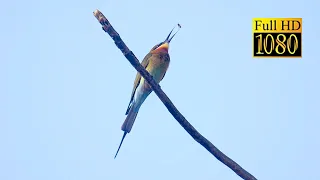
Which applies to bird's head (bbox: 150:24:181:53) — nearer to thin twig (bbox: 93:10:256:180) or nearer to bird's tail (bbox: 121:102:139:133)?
bird's tail (bbox: 121:102:139:133)

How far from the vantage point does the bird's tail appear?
3.51 m

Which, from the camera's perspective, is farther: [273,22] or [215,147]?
[273,22]

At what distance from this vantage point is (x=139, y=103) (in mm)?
4020

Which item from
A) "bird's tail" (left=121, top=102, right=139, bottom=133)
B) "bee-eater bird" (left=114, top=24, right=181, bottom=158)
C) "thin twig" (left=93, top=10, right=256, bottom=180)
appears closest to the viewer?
"thin twig" (left=93, top=10, right=256, bottom=180)

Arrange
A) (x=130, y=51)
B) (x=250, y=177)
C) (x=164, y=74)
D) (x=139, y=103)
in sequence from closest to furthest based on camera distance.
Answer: (x=250, y=177), (x=130, y=51), (x=139, y=103), (x=164, y=74)

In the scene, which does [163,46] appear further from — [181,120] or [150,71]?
[181,120]

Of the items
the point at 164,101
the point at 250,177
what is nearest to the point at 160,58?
the point at 164,101

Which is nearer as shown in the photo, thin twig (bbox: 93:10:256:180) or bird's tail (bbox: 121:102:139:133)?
thin twig (bbox: 93:10:256:180)

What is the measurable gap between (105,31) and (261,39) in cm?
206

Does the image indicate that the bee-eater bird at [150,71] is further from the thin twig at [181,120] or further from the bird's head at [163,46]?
the thin twig at [181,120]

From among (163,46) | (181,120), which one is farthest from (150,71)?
(181,120)

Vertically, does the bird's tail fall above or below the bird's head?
below

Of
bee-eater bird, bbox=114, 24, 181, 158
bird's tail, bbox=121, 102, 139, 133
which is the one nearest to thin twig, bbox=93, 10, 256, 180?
bird's tail, bbox=121, 102, 139, 133

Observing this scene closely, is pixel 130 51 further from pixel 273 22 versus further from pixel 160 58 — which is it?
pixel 273 22
